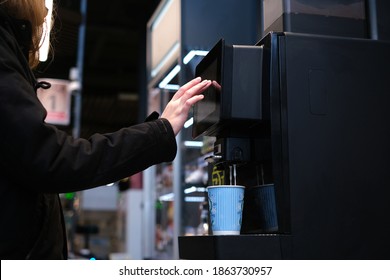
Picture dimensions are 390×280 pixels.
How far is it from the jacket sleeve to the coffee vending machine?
34 centimetres

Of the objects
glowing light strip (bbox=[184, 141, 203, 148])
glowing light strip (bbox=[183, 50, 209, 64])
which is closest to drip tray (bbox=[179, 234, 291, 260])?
glowing light strip (bbox=[183, 50, 209, 64])

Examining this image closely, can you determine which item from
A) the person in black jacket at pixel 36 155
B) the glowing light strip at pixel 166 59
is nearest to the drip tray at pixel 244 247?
the person in black jacket at pixel 36 155

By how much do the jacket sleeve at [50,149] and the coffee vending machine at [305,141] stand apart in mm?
338

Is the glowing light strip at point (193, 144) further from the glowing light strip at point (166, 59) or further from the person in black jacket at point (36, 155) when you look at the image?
the person in black jacket at point (36, 155)

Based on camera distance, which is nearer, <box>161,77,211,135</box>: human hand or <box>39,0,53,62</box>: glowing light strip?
<box>161,77,211,135</box>: human hand

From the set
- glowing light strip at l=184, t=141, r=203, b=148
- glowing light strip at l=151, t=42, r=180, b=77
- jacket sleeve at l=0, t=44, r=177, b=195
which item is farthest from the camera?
glowing light strip at l=184, t=141, r=203, b=148

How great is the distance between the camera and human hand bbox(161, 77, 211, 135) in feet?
4.46

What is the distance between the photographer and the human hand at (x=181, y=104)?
4.46ft

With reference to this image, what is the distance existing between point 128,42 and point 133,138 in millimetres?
9470

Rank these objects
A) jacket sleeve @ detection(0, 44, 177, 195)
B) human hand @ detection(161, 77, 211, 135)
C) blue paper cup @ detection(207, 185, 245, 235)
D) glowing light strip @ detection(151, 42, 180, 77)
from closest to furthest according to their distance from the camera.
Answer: jacket sleeve @ detection(0, 44, 177, 195), human hand @ detection(161, 77, 211, 135), blue paper cup @ detection(207, 185, 245, 235), glowing light strip @ detection(151, 42, 180, 77)

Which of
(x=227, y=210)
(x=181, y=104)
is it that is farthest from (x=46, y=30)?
(x=227, y=210)

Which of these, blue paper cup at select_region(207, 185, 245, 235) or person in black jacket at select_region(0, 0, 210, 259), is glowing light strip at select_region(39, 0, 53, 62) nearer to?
person in black jacket at select_region(0, 0, 210, 259)

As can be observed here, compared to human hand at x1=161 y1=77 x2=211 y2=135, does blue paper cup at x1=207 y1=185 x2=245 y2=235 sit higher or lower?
lower
